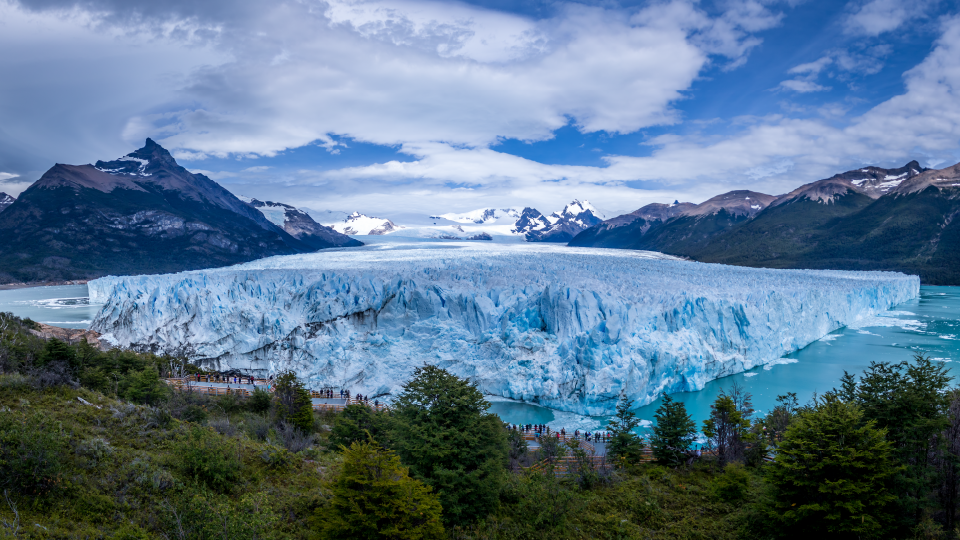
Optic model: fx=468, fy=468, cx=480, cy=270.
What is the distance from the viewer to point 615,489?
12.3m

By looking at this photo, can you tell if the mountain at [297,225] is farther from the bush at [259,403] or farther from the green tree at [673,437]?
the green tree at [673,437]

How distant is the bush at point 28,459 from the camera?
6.34 metres

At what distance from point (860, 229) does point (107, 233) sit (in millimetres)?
152700

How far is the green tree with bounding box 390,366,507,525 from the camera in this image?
8.60 metres

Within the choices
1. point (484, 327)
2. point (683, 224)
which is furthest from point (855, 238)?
point (484, 327)

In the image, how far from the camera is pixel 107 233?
96.2 metres

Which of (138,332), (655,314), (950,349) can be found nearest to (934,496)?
(655,314)

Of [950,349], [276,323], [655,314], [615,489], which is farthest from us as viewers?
[950,349]

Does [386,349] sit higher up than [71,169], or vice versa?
[71,169]

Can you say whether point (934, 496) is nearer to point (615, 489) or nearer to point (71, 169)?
point (615, 489)

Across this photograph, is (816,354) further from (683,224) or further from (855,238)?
(683,224)

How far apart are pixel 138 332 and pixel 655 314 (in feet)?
97.1

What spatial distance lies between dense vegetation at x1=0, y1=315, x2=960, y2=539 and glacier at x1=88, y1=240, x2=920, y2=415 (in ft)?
32.0

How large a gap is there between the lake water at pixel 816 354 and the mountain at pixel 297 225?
110690mm
